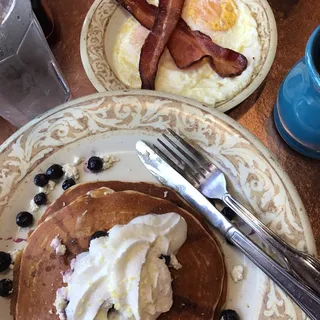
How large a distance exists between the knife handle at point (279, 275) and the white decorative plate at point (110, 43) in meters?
0.38

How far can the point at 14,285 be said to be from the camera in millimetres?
1039

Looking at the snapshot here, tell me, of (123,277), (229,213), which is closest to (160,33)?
(229,213)

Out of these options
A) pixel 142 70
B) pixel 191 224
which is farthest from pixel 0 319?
pixel 142 70

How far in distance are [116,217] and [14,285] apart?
0.27 metres

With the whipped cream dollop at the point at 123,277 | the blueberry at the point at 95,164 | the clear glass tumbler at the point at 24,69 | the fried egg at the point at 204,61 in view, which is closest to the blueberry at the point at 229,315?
the whipped cream dollop at the point at 123,277

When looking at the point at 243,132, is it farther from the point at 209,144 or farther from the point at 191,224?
the point at 191,224

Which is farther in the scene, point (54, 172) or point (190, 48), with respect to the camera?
point (190, 48)

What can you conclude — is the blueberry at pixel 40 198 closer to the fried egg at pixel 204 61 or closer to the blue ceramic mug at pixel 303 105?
the fried egg at pixel 204 61

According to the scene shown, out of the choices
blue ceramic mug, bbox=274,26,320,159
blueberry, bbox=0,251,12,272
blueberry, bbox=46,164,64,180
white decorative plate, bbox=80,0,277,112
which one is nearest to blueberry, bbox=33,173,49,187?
blueberry, bbox=46,164,64,180

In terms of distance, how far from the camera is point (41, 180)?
3.66 feet

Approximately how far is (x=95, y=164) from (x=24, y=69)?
1.20 feet

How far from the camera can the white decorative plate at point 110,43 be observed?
1.25 metres

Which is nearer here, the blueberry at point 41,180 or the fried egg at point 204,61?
the blueberry at point 41,180

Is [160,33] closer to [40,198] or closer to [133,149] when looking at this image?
[133,149]
